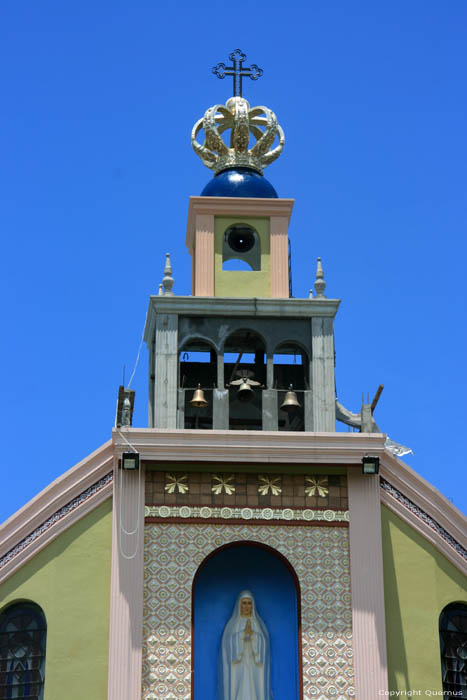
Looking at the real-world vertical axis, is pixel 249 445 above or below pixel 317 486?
above

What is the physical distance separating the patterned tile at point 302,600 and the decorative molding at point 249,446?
4.07ft

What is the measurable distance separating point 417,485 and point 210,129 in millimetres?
9169

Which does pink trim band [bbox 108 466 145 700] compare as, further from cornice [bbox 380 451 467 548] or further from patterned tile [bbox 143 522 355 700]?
cornice [bbox 380 451 467 548]

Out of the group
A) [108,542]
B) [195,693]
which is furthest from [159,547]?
[195,693]

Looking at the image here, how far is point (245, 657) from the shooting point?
91.2 feet

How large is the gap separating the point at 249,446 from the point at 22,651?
214 inches

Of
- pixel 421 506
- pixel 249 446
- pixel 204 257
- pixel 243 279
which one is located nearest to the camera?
pixel 249 446

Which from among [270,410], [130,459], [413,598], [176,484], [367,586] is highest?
[270,410]

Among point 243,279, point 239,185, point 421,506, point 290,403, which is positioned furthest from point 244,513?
point 239,185

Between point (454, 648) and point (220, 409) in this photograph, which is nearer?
point (454, 648)

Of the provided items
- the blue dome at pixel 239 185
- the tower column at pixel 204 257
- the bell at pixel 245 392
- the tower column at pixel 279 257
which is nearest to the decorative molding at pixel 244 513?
the bell at pixel 245 392

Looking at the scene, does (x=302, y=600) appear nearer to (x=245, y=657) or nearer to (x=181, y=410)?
(x=245, y=657)

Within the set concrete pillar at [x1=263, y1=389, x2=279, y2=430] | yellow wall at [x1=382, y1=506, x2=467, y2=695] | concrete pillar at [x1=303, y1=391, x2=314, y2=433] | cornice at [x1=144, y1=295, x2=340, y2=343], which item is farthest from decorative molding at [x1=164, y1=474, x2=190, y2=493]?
yellow wall at [x1=382, y1=506, x2=467, y2=695]

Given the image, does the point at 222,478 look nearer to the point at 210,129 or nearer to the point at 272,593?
the point at 272,593
